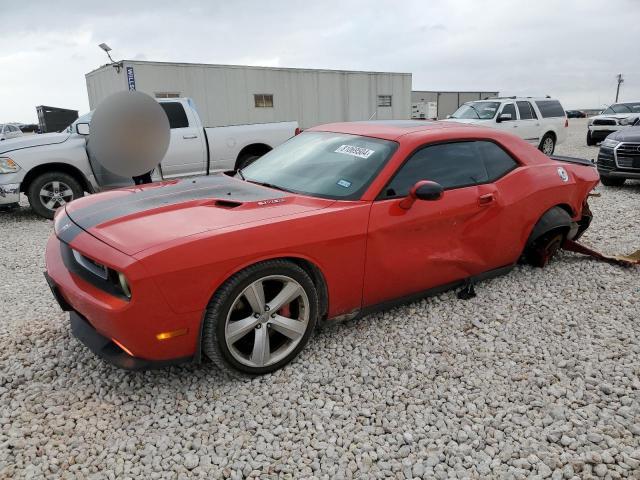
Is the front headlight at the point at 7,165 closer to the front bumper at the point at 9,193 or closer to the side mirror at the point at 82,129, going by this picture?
the front bumper at the point at 9,193

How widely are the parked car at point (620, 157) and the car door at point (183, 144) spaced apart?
24.1 feet

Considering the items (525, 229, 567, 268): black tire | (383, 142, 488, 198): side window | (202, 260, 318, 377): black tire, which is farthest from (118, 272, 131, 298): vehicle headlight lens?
(525, 229, 567, 268): black tire

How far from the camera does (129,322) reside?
226 centimetres

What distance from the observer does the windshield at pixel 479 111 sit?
40.3ft

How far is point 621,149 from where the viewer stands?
8.33 m

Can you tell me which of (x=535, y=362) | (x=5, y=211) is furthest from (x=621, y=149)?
(x=5, y=211)

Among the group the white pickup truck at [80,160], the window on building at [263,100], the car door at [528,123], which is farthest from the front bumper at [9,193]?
the car door at [528,123]

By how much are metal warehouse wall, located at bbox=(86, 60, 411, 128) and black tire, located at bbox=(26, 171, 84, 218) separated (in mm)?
7752

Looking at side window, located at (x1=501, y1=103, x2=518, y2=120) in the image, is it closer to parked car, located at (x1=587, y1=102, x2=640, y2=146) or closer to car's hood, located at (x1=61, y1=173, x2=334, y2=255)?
parked car, located at (x1=587, y1=102, x2=640, y2=146)

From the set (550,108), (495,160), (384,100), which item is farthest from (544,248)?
(384,100)

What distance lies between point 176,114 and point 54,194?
2.32 m

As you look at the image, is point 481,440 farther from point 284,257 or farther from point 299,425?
point 284,257

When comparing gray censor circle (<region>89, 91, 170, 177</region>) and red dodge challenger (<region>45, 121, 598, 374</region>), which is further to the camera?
gray censor circle (<region>89, 91, 170, 177</region>)

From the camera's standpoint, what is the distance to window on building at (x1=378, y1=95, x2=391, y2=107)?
1930 centimetres
